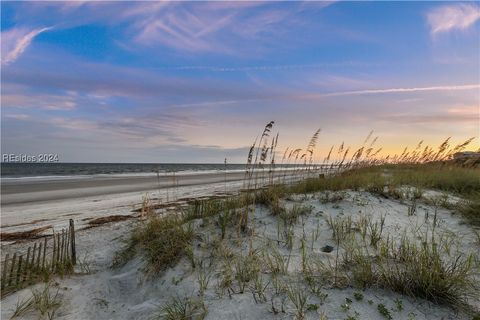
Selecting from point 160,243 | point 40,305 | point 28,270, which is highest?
point 160,243

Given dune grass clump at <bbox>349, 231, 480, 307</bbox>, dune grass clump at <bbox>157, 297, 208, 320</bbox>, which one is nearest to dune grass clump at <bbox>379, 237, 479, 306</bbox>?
dune grass clump at <bbox>349, 231, 480, 307</bbox>

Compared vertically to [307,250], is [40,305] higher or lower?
lower

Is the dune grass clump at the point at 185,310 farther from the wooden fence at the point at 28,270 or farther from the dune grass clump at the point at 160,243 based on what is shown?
the wooden fence at the point at 28,270

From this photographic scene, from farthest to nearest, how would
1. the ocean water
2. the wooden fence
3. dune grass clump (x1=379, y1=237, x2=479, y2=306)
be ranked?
the ocean water, the wooden fence, dune grass clump (x1=379, y1=237, x2=479, y2=306)

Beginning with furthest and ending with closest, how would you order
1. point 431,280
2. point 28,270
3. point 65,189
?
1. point 65,189
2. point 28,270
3. point 431,280

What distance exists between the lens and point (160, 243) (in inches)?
217

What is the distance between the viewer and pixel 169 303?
422cm

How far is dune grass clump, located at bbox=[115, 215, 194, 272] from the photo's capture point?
17.0 ft

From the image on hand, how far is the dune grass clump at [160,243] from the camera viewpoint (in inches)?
204

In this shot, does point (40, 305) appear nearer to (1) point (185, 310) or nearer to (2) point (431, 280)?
(1) point (185, 310)

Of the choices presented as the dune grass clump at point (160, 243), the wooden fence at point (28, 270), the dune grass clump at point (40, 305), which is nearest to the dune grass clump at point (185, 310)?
the dune grass clump at point (160, 243)

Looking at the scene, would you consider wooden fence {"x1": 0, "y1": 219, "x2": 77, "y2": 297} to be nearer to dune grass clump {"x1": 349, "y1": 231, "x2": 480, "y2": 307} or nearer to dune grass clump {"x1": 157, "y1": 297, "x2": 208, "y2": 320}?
dune grass clump {"x1": 157, "y1": 297, "x2": 208, "y2": 320}

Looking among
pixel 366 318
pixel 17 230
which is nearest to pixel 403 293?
pixel 366 318

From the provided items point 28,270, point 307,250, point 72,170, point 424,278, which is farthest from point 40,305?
point 72,170
